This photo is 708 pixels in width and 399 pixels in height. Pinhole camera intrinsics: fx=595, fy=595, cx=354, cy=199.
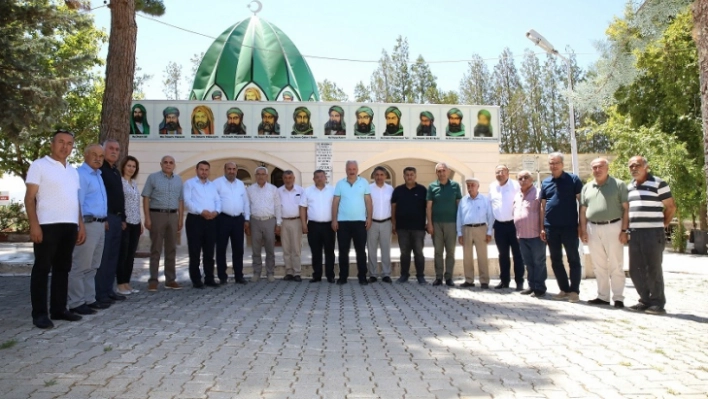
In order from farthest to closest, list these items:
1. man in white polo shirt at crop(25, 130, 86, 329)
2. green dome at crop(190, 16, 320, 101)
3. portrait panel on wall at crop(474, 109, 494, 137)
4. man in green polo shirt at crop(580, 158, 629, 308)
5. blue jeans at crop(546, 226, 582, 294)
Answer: green dome at crop(190, 16, 320, 101) → portrait panel on wall at crop(474, 109, 494, 137) → blue jeans at crop(546, 226, 582, 294) → man in green polo shirt at crop(580, 158, 629, 308) → man in white polo shirt at crop(25, 130, 86, 329)

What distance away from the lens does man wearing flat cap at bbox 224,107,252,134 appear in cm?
1731

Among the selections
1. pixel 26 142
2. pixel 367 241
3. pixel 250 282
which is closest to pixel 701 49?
pixel 367 241

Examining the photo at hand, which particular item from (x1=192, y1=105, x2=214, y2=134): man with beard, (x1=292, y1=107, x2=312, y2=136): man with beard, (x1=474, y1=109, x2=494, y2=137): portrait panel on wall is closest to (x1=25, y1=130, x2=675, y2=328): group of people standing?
(x1=292, y1=107, x2=312, y2=136): man with beard

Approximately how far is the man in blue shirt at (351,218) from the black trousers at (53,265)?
13.1ft

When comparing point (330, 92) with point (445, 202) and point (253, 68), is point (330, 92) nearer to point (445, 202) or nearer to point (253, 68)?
point (253, 68)

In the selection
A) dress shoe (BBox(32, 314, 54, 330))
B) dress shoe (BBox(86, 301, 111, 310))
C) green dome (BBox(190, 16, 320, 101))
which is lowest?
dress shoe (BBox(86, 301, 111, 310))

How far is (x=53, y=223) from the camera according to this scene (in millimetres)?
5273

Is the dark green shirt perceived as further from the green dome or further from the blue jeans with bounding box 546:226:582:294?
the green dome

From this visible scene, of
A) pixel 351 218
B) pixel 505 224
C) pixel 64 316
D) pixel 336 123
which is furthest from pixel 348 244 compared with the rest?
pixel 336 123

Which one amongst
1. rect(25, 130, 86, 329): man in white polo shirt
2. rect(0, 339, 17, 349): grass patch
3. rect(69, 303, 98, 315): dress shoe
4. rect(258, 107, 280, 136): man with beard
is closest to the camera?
rect(0, 339, 17, 349): grass patch

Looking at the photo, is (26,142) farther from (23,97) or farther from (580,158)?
(580,158)

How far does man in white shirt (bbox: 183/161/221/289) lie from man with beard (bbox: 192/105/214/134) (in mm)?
9355

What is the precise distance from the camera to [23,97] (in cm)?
1487

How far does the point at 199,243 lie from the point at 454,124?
11500mm
